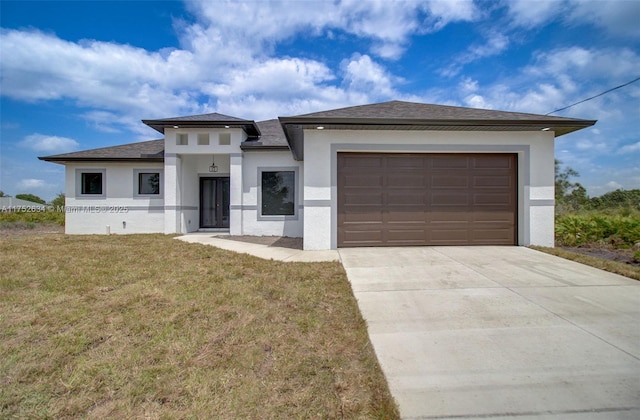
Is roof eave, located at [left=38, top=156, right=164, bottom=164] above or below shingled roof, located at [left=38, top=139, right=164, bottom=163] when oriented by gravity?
below

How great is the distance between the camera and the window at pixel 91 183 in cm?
1213

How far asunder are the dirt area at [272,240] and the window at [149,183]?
429cm

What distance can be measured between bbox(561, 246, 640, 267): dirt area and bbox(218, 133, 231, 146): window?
11601 millimetres

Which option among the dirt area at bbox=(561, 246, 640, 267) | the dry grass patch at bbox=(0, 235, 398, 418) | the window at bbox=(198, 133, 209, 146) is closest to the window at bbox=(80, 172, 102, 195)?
the window at bbox=(198, 133, 209, 146)

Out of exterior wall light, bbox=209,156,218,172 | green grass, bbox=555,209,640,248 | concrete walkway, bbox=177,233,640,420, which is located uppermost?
exterior wall light, bbox=209,156,218,172

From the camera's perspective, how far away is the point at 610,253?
24.2 ft

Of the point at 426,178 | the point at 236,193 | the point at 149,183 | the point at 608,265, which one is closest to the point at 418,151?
the point at 426,178

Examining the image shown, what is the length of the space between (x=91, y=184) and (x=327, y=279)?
40.6ft

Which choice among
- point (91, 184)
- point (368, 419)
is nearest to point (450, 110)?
point (368, 419)

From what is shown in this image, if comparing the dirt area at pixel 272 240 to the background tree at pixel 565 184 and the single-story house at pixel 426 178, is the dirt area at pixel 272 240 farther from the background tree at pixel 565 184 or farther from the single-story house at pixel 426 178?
the background tree at pixel 565 184

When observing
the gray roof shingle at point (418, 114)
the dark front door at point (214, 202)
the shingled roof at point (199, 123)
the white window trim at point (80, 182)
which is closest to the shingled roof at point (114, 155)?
the white window trim at point (80, 182)

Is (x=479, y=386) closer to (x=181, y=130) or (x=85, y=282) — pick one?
(x=85, y=282)

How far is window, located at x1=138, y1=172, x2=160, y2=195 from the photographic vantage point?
40.0ft

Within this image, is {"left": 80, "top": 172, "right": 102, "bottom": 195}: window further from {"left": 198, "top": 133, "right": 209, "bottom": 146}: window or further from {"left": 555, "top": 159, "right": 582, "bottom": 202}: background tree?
{"left": 555, "top": 159, "right": 582, "bottom": 202}: background tree
